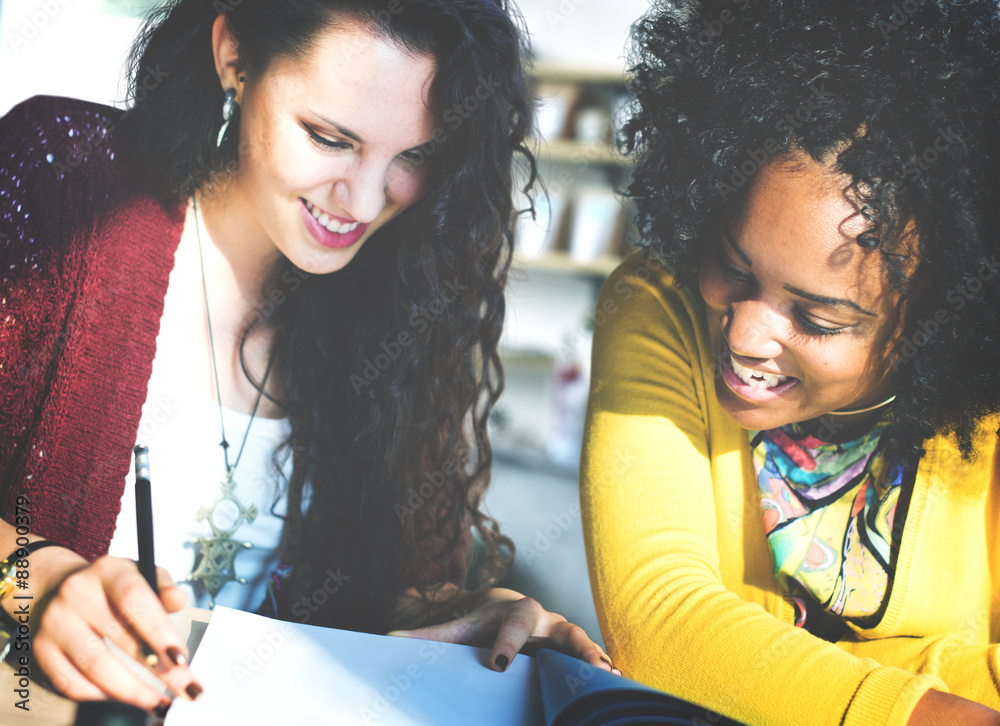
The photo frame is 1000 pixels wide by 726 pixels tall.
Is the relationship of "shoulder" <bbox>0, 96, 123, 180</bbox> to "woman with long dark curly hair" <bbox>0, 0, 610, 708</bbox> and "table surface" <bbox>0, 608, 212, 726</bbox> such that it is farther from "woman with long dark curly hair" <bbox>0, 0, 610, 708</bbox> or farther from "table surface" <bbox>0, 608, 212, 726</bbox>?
"table surface" <bbox>0, 608, 212, 726</bbox>

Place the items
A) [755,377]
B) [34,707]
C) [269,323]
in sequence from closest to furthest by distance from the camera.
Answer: [34,707]
[755,377]
[269,323]

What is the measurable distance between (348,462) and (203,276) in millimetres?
247

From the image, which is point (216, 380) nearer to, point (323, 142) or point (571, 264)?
point (323, 142)

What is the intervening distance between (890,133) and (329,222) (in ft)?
1.64

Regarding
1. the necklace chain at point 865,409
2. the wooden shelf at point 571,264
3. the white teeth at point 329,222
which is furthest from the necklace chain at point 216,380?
the necklace chain at point 865,409

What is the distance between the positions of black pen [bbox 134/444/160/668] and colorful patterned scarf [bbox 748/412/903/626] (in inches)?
21.0

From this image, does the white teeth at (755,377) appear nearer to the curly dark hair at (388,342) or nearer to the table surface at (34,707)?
the curly dark hair at (388,342)

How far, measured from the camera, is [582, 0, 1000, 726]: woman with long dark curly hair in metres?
0.50

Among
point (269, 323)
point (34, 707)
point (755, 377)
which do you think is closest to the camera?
point (34, 707)

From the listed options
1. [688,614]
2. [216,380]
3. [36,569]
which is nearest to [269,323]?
[216,380]

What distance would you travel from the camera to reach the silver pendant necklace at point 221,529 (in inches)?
26.5

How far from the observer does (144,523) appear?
0.50m

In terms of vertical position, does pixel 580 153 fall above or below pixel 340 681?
above

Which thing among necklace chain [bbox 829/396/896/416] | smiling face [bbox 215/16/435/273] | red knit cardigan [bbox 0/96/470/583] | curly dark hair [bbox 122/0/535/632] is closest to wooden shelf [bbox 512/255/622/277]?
curly dark hair [bbox 122/0/535/632]
